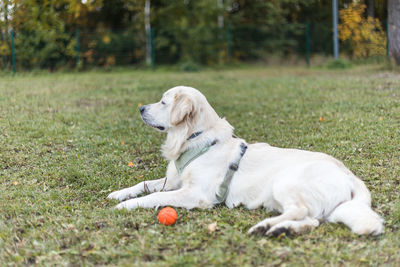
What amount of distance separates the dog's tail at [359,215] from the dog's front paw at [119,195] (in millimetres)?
2155

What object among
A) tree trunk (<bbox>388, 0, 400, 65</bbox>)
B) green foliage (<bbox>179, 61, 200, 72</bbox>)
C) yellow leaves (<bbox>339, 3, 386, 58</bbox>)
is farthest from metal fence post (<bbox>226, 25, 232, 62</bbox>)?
tree trunk (<bbox>388, 0, 400, 65</bbox>)

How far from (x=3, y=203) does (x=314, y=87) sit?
8797 millimetres

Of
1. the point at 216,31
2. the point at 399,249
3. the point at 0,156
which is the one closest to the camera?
the point at 399,249

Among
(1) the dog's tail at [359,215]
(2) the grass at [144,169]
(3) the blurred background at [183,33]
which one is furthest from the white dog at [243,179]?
(3) the blurred background at [183,33]

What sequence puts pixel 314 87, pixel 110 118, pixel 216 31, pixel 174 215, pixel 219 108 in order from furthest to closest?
1. pixel 216 31
2. pixel 314 87
3. pixel 219 108
4. pixel 110 118
5. pixel 174 215

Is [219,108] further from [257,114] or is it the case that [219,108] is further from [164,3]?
[164,3]

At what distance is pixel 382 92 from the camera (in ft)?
30.5

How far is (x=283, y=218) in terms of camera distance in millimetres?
3311

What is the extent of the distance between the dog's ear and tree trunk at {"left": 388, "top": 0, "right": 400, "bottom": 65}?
12733 mm

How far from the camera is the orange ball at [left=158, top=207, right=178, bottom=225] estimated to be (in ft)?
11.8

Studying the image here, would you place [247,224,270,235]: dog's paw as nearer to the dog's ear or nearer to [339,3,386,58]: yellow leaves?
the dog's ear

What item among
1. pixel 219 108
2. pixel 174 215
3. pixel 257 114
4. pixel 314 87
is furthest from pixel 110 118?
pixel 314 87

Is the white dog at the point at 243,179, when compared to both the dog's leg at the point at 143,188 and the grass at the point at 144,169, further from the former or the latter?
the grass at the point at 144,169

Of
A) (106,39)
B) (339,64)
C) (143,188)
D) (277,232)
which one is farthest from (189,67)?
(277,232)
